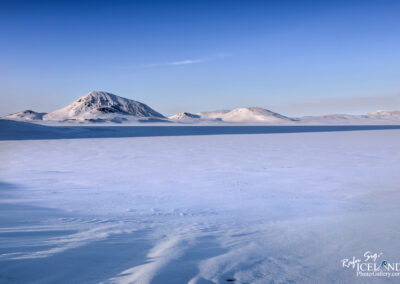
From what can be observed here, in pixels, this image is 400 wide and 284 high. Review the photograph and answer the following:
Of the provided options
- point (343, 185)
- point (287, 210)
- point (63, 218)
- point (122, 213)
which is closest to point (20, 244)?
point (63, 218)

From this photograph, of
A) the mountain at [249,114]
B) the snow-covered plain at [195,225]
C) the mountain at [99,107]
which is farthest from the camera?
the mountain at [249,114]

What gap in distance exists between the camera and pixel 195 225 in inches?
100

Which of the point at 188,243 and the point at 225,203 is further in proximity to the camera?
the point at 225,203

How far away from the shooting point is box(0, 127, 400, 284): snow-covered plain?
1.66m

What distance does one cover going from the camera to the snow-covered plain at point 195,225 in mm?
1655

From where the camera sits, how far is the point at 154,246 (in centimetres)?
203

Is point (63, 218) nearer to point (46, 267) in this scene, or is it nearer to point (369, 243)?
point (46, 267)

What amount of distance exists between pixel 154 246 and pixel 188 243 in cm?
24
